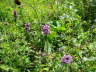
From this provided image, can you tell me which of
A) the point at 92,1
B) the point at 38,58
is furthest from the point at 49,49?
the point at 92,1

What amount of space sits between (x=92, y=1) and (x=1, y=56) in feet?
9.02

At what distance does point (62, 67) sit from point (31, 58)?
580 mm

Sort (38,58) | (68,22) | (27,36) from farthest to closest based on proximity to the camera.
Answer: (68,22), (27,36), (38,58)

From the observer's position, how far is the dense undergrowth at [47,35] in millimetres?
4180

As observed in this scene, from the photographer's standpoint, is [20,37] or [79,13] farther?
[79,13]

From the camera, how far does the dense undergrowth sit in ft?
13.7

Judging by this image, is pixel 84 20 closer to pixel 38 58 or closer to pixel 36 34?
pixel 36 34

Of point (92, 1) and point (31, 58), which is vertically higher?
point (92, 1)

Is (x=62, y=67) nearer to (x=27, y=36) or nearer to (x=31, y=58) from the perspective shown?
→ (x=31, y=58)

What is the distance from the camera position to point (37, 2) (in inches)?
A: 244

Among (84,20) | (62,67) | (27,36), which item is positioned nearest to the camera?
(62,67)

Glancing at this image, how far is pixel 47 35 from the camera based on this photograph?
4.75m

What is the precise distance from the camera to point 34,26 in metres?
5.27

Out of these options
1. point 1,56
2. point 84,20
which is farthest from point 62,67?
point 84,20
